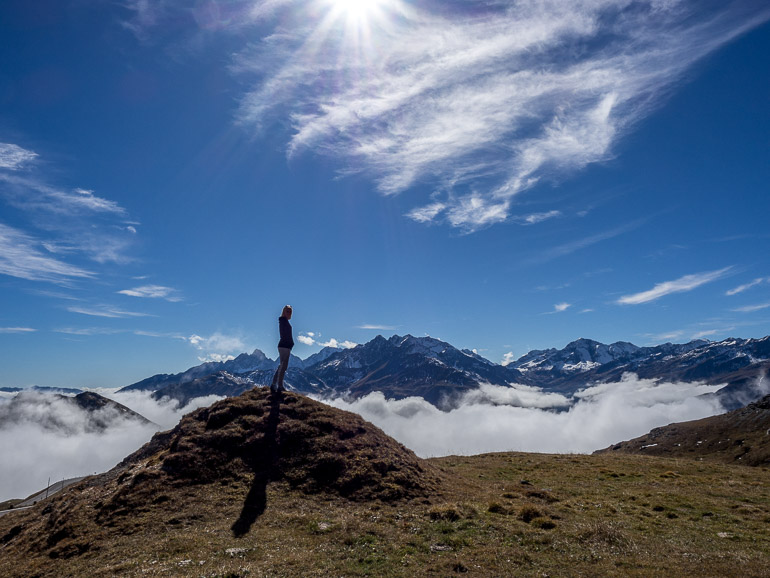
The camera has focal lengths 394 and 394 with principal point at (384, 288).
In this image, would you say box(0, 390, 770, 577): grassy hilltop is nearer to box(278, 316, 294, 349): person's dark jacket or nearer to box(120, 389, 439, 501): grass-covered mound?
box(120, 389, 439, 501): grass-covered mound

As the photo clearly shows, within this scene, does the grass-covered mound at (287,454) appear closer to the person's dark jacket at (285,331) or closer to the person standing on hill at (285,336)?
the person standing on hill at (285,336)

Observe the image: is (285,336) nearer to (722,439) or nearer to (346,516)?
(346,516)

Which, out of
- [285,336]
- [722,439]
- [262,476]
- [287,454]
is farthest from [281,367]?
[722,439]

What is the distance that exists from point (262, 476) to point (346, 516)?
332 inches

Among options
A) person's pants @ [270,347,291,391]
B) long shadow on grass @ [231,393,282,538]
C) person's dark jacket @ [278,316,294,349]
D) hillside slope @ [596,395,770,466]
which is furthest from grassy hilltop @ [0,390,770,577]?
hillside slope @ [596,395,770,466]

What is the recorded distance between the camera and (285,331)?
127 feet

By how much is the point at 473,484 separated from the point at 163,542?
24.6 metres

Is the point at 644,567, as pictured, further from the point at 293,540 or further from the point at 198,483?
the point at 198,483

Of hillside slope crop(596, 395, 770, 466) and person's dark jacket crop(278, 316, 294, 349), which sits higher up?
person's dark jacket crop(278, 316, 294, 349)

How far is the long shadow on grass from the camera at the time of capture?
22156 mm

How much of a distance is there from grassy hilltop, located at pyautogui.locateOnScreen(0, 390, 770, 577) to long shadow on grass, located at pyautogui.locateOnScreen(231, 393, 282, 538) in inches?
4.8

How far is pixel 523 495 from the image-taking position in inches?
1158

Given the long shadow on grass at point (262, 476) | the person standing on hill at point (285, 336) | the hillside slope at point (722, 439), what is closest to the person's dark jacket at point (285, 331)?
the person standing on hill at point (285, 336)

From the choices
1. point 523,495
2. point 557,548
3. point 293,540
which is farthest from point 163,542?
point 523,495
